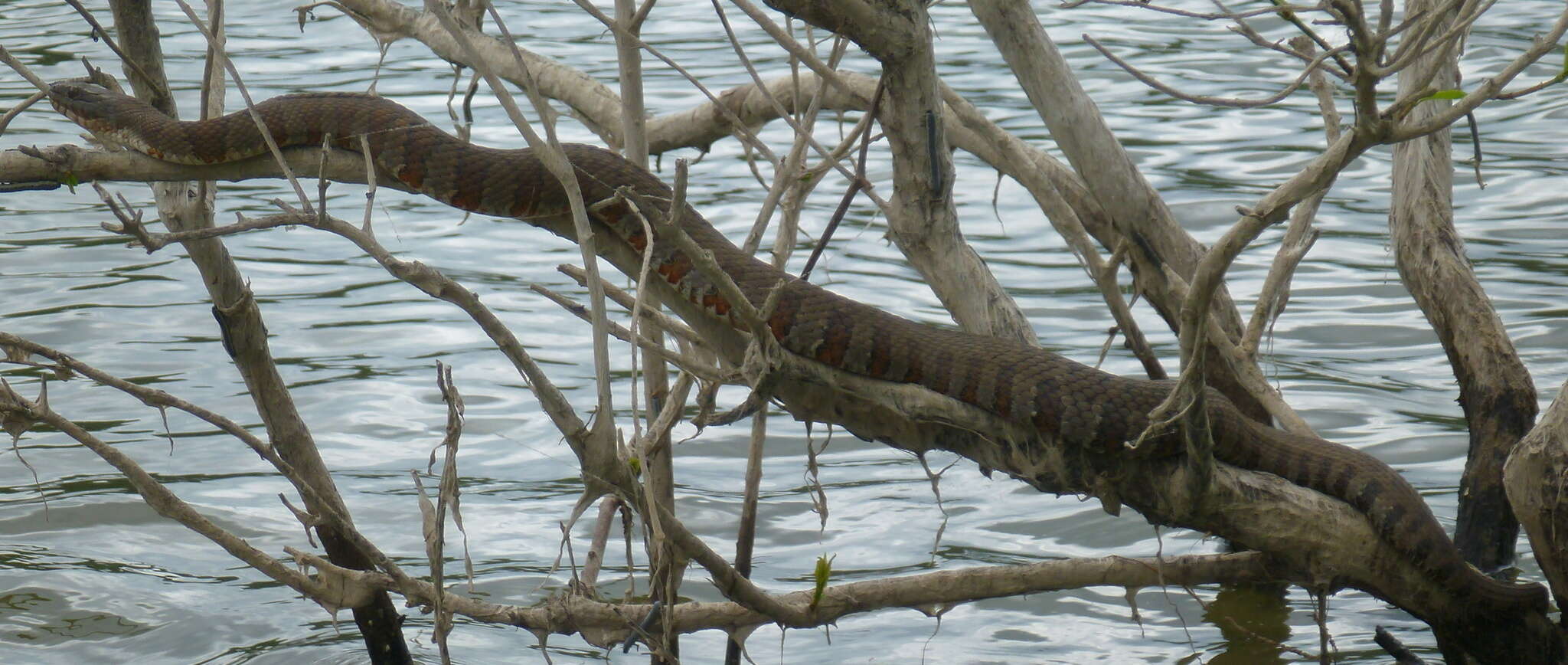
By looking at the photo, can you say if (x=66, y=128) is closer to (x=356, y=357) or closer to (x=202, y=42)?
(x=202, y=42)

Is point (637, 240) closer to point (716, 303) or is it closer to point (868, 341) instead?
point (716, 303)

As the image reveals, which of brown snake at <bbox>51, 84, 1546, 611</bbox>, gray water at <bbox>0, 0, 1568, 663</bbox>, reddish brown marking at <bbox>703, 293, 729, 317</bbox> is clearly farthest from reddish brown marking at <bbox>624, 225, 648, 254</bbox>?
gray water at <bbox>0, 0, 1568, 663</bbox>

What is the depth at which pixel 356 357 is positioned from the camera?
8.84 m

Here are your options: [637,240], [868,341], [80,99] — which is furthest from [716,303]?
[80,99]

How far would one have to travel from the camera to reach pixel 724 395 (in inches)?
324

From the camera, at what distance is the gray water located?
567 cm

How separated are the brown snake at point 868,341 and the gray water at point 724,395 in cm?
49

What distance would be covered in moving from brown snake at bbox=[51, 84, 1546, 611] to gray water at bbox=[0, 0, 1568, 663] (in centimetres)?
49

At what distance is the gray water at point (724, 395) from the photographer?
5672mm

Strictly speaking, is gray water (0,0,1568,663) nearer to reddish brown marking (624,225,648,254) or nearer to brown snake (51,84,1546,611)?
brown snake (51,84,1546,611)

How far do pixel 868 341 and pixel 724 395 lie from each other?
14.2 ft

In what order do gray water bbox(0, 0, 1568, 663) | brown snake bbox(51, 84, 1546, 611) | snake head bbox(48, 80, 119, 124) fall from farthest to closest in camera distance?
1. gray water bbox(0, 0, 1568, 663)
2. snake head bbox(48, 80, 119, 124)
3. brown snake bbox(51, 84, 1546, 611)

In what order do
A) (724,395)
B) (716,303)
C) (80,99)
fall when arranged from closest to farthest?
(716,303) → (80,99) → (724,395)

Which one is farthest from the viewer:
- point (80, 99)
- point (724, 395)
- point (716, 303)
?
point (724, 395)
